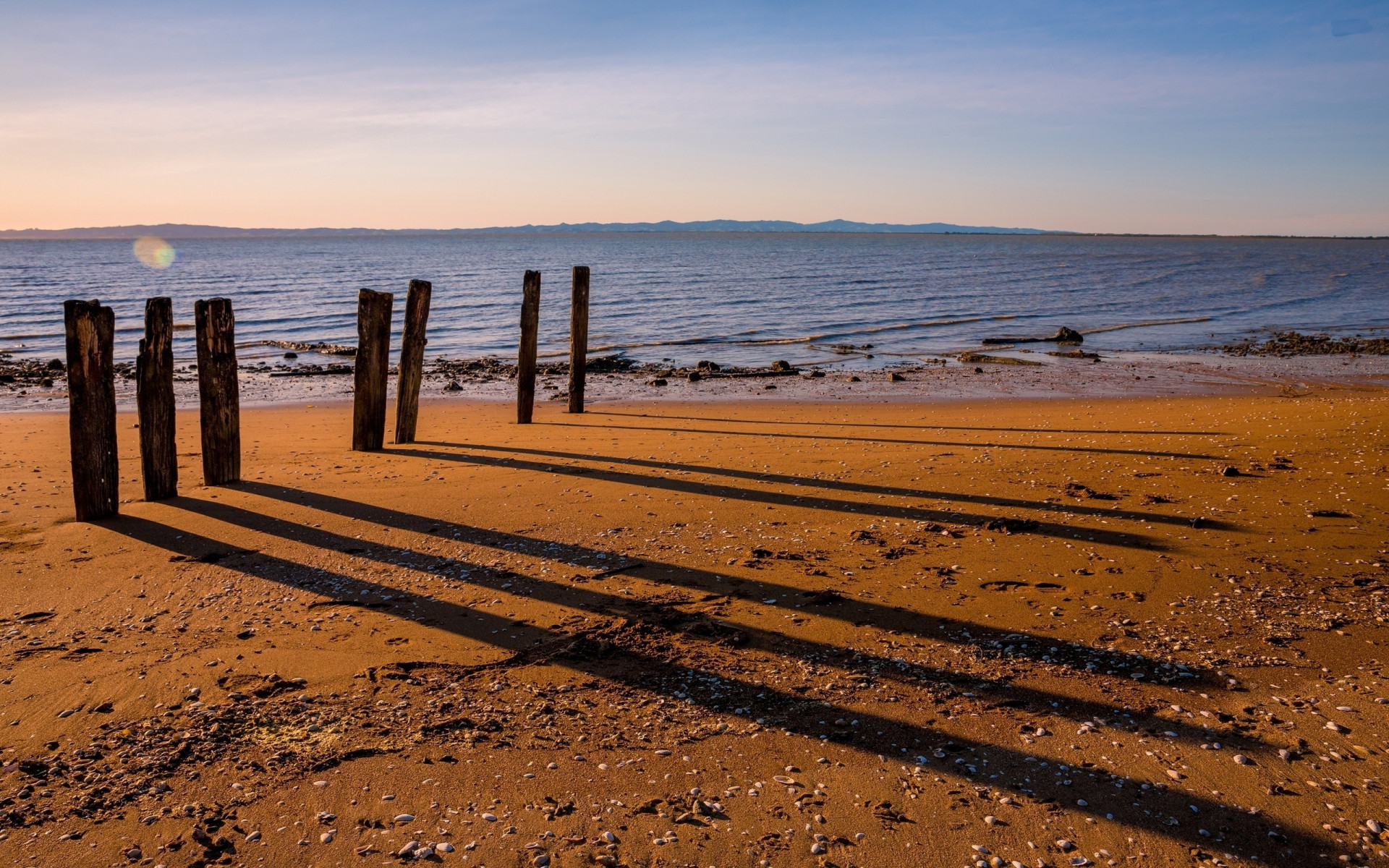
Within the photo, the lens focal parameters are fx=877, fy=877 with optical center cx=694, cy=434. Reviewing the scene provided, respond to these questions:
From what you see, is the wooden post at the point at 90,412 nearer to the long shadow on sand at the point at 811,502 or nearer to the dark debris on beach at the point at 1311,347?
the long shadow on sand at the point at 811,502

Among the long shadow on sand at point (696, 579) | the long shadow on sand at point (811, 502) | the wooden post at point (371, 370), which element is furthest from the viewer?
the wooden post at point (371, 370)

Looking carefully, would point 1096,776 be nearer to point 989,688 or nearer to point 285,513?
point 989,688

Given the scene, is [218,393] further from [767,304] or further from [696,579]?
[767,304]

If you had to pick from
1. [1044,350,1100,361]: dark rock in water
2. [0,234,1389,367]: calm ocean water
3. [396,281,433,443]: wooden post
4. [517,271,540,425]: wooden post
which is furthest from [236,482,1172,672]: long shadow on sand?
[1044,350,1100,361]: dark rock in water

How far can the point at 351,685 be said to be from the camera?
5246 mm

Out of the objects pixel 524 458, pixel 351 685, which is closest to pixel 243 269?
pixel 524 458

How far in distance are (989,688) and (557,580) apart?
3.33 meters

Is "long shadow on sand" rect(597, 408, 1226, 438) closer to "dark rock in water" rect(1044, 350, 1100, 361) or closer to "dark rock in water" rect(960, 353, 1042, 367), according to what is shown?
"dark rock in water" rect(960, 353, 1042, 367)

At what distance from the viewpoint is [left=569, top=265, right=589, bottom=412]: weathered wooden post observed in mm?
15156

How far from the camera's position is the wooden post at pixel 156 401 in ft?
29.6

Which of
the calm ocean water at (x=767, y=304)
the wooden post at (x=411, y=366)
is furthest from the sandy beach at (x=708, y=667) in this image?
the calm ocean water at (x=767, y=304)

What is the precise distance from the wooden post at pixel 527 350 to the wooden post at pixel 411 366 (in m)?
1.81

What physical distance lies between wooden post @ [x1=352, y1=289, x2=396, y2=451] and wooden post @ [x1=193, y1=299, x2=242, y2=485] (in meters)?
1.88

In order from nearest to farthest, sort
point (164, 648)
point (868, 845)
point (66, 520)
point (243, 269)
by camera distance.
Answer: point (868, 845), point (164, 648), point (66, 520), point (243, 269)
